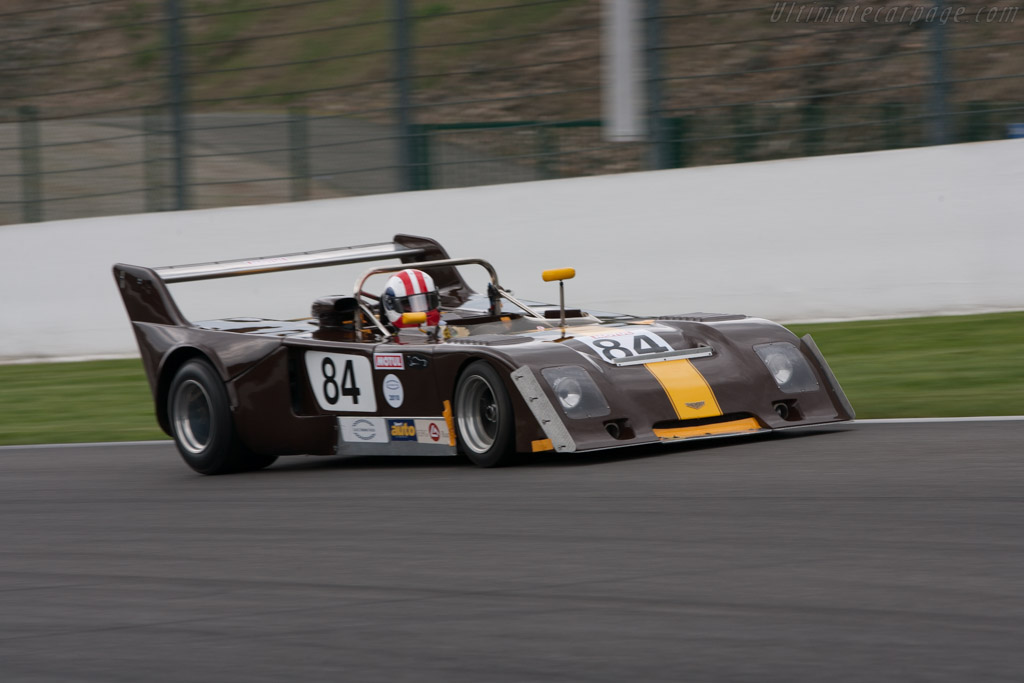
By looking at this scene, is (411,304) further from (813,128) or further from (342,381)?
(813,128)

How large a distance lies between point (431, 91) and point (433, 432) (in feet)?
24.6

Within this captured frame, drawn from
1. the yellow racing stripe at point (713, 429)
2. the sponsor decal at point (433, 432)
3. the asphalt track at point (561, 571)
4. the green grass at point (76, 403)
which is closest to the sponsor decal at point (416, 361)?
the sponsor decal at point (433, 432)

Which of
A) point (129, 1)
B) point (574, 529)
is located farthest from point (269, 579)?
point (129, 1)

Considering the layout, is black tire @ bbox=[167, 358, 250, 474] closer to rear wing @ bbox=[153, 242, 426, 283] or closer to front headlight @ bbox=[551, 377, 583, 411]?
rear wing @ bbox=[153, 242, 426, 283]

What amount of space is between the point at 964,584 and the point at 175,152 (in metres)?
12.3

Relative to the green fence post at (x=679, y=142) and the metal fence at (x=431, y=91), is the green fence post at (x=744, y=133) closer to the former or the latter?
the metal fence at (x=431, y=91)

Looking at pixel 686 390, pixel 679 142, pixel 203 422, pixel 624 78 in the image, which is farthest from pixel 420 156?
pixel 686 390

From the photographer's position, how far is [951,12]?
12.3m

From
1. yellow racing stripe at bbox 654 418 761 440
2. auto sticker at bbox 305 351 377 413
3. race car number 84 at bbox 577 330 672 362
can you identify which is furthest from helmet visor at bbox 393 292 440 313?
yellow racing stripe at bbox 654 418 761 440

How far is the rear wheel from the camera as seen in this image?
322 inches

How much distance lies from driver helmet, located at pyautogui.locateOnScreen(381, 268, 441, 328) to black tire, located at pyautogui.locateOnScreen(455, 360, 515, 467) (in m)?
0.97

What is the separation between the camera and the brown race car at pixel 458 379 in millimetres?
6914

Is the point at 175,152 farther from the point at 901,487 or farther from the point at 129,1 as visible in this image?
the point at 901,487

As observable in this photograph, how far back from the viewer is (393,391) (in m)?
7.52
